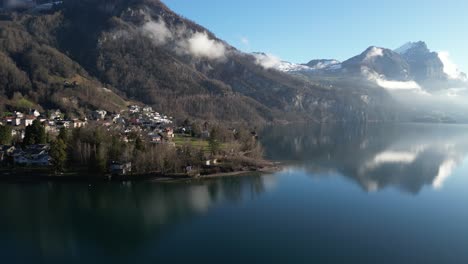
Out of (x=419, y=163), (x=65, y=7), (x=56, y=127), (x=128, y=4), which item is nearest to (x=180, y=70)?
(x=128, y=4)

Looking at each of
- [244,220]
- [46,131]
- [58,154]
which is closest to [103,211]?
[244,220]

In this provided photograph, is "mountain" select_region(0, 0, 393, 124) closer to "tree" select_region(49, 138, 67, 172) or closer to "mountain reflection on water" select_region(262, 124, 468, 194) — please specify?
"tree" select_region(49, 138, 67, 172)

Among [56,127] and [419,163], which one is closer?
[419,163]

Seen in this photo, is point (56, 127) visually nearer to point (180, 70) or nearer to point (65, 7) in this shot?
point (180, 70)

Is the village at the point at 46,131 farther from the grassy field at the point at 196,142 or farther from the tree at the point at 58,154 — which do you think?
the tree at the point at 58,154

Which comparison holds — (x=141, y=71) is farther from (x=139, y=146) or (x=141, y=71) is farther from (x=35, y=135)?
(x=139, y=146)

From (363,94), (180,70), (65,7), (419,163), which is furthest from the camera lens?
(363,94)
